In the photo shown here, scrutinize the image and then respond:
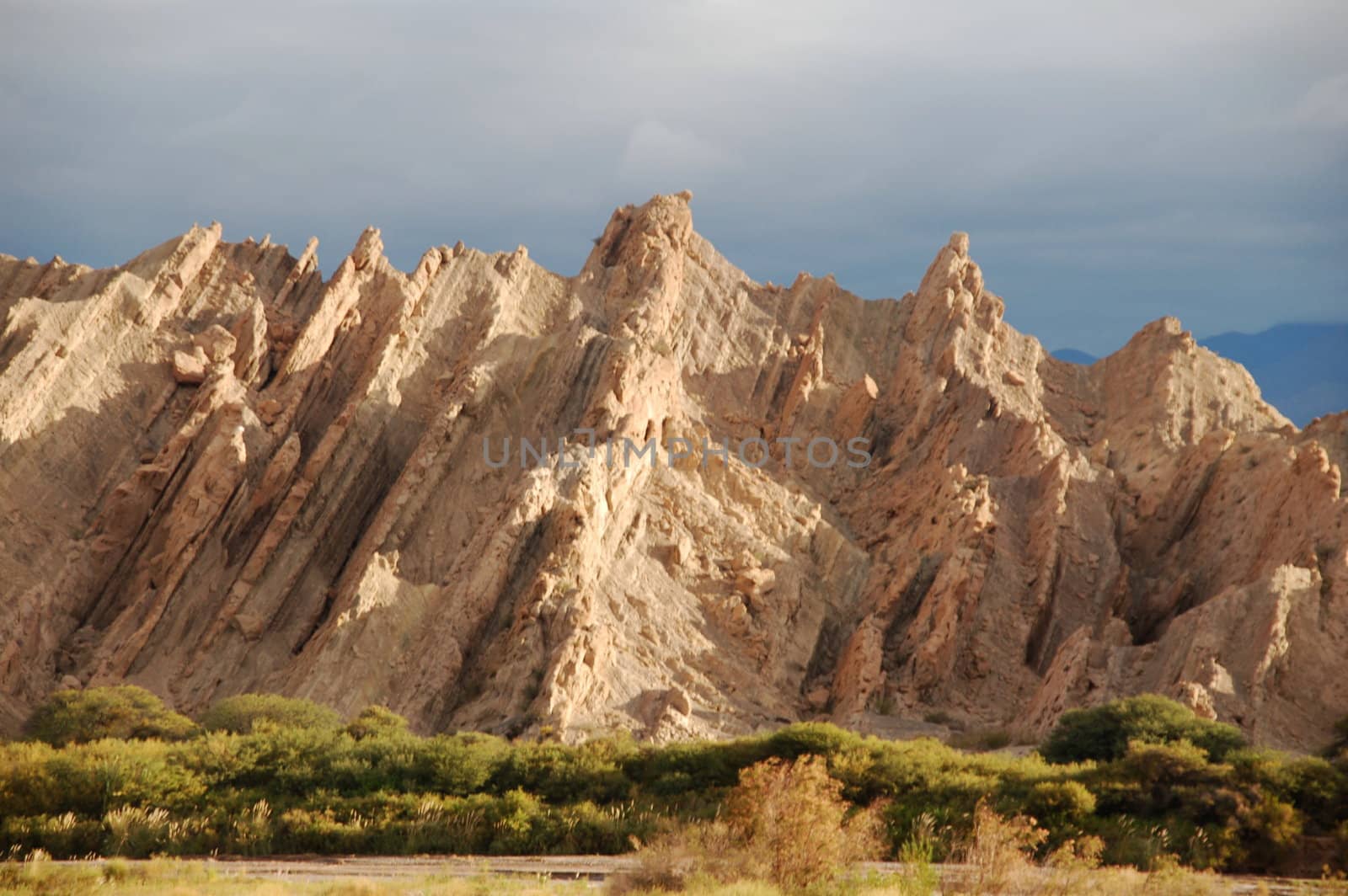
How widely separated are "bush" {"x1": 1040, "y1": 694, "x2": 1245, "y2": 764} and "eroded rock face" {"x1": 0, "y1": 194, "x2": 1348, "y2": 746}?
3094 mm

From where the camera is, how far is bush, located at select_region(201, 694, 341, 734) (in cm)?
4597

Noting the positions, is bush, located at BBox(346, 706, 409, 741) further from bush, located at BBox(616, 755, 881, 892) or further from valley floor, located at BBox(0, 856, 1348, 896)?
bush, located at BBox(616, 755, 881, 892)

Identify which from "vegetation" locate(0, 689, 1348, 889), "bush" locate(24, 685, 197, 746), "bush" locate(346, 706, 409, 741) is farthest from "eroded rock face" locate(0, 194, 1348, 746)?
"vegetation" locate(0, 689, 1348, 889)

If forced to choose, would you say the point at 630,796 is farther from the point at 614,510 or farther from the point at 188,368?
the point at 188,368

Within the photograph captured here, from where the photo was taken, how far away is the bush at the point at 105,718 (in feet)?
153

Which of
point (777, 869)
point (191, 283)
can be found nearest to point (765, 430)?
point (191, 283)

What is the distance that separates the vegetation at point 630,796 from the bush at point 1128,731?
163mm

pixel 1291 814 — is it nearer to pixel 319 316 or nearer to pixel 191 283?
pixel 319 316

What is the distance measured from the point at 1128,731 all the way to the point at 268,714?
25.0 meters

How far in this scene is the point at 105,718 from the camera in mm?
47406

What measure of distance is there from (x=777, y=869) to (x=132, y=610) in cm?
3796

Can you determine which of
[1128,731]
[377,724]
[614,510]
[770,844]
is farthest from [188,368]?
[770,844]

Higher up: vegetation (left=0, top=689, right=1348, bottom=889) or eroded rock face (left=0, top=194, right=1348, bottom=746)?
eroded rock face (left=0, top=194, right=1348, bottom=746)

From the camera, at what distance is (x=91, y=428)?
61.8 metres
